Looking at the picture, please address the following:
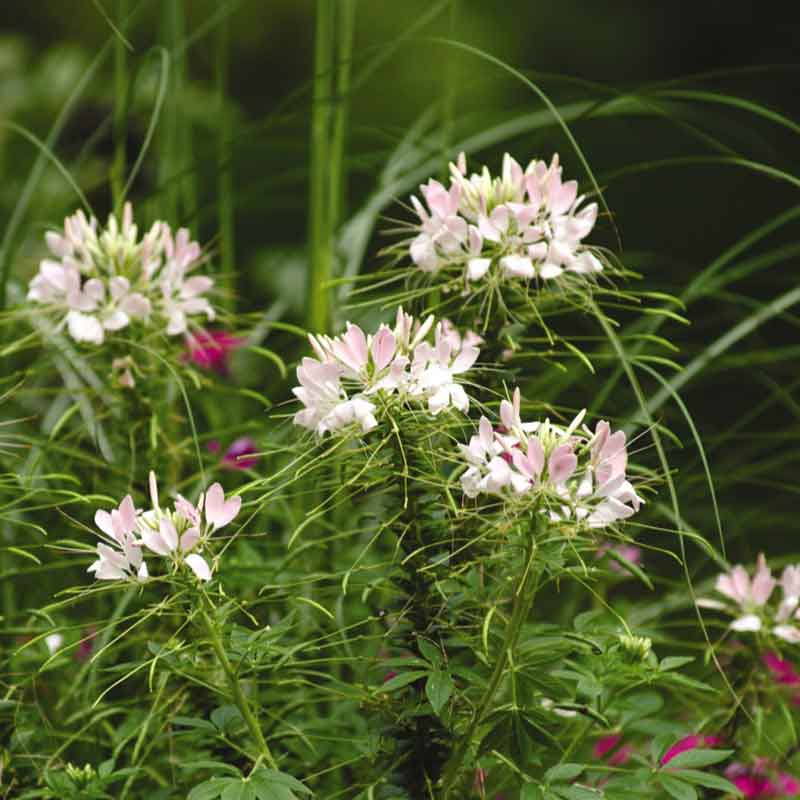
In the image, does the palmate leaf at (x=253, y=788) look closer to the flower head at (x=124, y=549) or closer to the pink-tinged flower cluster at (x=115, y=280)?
the flower head at (x=124, y=549)

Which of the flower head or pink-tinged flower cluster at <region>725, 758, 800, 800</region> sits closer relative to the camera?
the flower head

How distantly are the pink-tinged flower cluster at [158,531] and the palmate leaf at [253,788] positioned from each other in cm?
11

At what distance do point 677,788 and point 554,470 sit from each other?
0.75ft

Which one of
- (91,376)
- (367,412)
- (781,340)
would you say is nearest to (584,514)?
(367,412)

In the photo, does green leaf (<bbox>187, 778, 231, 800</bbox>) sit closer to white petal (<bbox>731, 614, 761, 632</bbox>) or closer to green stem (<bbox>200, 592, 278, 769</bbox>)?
green stem (<bbox>200, 592, 278, 769</bbox>)

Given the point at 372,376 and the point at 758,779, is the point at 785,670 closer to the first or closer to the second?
the point at 758,779

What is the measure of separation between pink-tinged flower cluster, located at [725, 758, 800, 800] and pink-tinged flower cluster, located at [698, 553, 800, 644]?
0.12 metres

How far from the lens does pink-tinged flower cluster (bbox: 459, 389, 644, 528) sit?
2.24 ft

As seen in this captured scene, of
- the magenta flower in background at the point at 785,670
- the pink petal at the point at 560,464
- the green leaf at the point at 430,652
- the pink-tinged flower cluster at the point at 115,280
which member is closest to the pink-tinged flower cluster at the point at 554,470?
the pink petal at the point at 560,464

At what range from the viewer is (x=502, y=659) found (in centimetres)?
72

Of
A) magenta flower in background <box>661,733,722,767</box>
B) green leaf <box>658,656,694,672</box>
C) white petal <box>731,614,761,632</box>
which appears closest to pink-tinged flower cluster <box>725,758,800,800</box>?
magenta flower in background <box>661,733,722,767</box>

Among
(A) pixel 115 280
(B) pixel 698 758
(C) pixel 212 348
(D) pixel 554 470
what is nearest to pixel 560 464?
(D) pixel 554 470

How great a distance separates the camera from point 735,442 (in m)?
2.50

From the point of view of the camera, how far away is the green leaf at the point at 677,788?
75 cm
